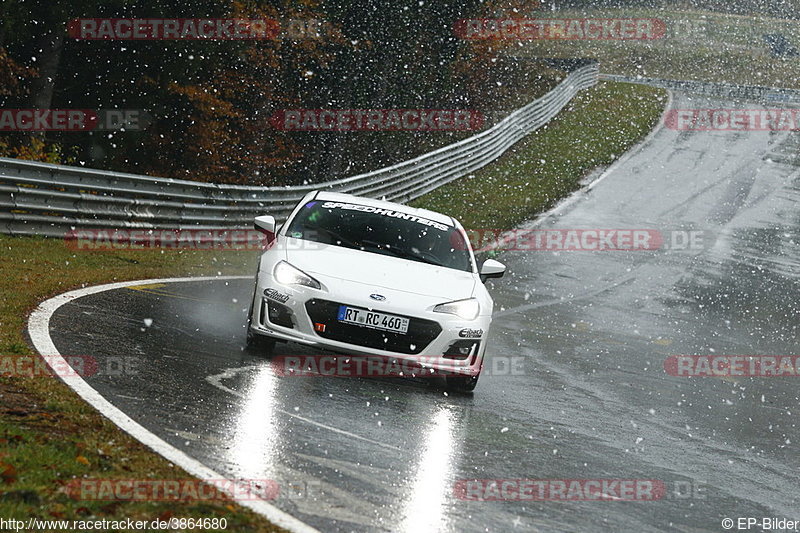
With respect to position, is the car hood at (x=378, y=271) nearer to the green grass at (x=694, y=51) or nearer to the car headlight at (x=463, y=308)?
the car headlight at (x=463, y=308)

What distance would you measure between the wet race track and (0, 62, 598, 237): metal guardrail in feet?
9.24

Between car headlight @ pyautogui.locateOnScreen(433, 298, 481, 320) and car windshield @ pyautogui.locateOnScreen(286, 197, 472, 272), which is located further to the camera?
car windshield @ pyautogui.locateOnScreen(286, 197, 472, 272)

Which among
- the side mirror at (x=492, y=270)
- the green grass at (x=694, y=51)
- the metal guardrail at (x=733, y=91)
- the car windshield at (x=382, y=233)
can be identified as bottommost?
the side mirror at (x=492, y=270)

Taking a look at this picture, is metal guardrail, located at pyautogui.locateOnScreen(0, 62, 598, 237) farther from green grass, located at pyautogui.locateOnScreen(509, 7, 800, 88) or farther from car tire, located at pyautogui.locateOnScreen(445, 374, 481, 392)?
green grass, located at pyautogui.locateOnScreen(509, 7, 800, 88)

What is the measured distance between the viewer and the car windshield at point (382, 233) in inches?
381

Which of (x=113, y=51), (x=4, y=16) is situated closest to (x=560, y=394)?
(x=4, y=16)

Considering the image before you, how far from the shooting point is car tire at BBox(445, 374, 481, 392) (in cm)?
891

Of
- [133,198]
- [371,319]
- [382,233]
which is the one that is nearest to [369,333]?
[371,319]

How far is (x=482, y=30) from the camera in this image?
4850 centimetres

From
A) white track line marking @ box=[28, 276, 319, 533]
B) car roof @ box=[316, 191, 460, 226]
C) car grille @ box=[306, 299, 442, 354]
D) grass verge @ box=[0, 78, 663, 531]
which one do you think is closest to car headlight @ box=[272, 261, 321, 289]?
car grille @ box=[306, 299, 442, 354]

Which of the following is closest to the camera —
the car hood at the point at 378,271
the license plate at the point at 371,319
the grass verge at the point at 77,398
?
the grass verge at the point at 77,398

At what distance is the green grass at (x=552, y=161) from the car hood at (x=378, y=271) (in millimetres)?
15017

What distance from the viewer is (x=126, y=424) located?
6.22 metres

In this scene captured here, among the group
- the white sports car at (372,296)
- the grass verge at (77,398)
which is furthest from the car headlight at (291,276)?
the grass verge at (77,398)
